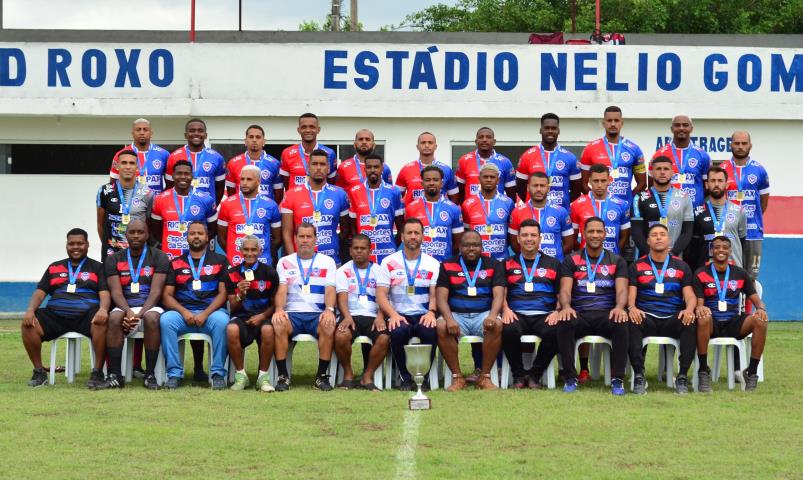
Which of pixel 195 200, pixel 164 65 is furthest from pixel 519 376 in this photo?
pixel 164 65

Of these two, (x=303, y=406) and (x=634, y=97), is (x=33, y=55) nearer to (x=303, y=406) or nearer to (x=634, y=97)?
(x=634, y=97)

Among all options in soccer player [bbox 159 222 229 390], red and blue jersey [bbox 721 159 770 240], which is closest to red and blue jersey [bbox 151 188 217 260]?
soccer player [bbox 159 222 229 390]

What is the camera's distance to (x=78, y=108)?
17.2 m

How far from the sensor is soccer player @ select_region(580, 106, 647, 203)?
1187 cm

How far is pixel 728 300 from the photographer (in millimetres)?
10750

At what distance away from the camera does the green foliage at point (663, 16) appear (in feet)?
110

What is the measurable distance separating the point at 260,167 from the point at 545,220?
8.98 feet

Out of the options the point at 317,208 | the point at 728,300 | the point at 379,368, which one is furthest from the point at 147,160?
the point at 728,300

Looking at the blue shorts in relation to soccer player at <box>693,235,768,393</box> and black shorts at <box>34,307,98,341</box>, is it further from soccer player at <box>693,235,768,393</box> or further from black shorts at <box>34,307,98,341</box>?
soccer player at <box>693,235,768,393</box>

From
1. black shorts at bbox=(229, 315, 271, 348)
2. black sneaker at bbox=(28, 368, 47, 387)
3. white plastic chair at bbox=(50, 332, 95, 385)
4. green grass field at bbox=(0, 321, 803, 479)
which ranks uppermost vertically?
black shorts at bbox=(229, 315, 271, 348)

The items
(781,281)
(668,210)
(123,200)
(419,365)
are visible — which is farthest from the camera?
(781,281)

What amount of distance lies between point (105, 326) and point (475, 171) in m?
3.63

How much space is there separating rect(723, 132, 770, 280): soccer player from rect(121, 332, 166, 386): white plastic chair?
17.2 feet

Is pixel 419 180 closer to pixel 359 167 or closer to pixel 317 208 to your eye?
pixel 359 167
